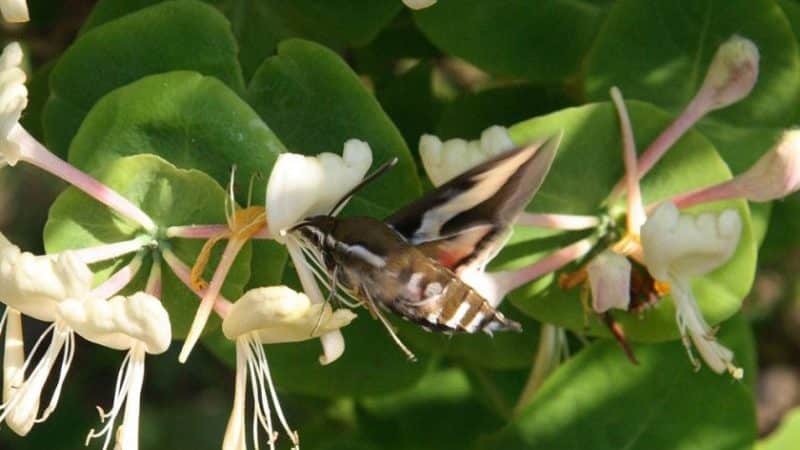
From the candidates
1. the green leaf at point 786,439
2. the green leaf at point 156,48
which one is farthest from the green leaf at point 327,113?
the green leaf at point 786,439

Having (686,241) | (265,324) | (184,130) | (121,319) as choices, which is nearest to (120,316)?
(121,319)

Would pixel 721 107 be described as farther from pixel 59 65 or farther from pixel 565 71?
pixel 59 65

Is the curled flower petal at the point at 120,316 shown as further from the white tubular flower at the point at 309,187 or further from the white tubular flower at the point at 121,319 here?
the white tubular flower at the point at 309,187

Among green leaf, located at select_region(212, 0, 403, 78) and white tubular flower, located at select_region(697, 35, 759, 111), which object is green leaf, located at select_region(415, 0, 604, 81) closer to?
green leaf, located at select_region(212, 0, 403, 78)

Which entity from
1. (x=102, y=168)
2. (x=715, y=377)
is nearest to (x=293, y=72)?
(x=102, y=168)

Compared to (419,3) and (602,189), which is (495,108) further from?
(419,3)
